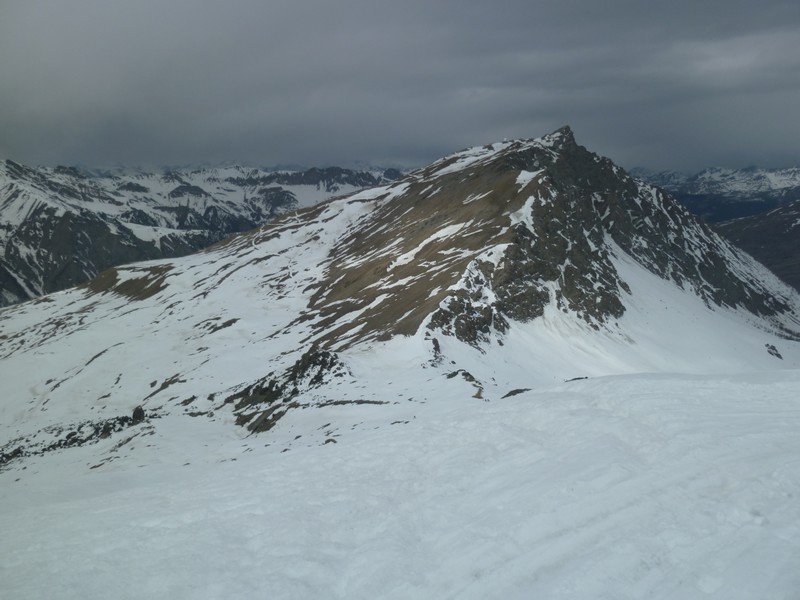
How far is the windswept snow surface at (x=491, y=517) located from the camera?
8750 millimetres

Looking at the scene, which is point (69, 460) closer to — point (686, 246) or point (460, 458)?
point (460, 458)

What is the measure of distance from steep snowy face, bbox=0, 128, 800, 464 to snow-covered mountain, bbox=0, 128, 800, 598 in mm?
520

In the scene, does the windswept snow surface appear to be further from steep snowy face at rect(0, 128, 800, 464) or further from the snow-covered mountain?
steep snowy face at rect(0, 128, 800, 464)

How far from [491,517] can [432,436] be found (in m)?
6.16

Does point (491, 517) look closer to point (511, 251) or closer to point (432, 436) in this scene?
point (432, 436)

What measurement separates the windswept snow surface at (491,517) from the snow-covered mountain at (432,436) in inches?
2.6

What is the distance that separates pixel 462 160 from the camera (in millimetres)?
156875

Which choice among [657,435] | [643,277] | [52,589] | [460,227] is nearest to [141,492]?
[52,589]

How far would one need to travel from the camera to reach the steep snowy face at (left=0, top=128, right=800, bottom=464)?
42.6 m

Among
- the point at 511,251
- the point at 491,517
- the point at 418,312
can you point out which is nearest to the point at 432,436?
the point at 491,517

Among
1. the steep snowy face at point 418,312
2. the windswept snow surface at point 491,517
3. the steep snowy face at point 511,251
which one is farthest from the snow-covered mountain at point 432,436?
the steep snowy face at point 511,251

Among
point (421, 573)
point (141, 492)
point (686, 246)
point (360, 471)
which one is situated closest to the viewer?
point (421, 573)

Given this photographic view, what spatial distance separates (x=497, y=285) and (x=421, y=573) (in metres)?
46.6

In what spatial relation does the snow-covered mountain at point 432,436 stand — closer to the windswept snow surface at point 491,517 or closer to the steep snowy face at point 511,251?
the windswept snow surface at point 491,517
